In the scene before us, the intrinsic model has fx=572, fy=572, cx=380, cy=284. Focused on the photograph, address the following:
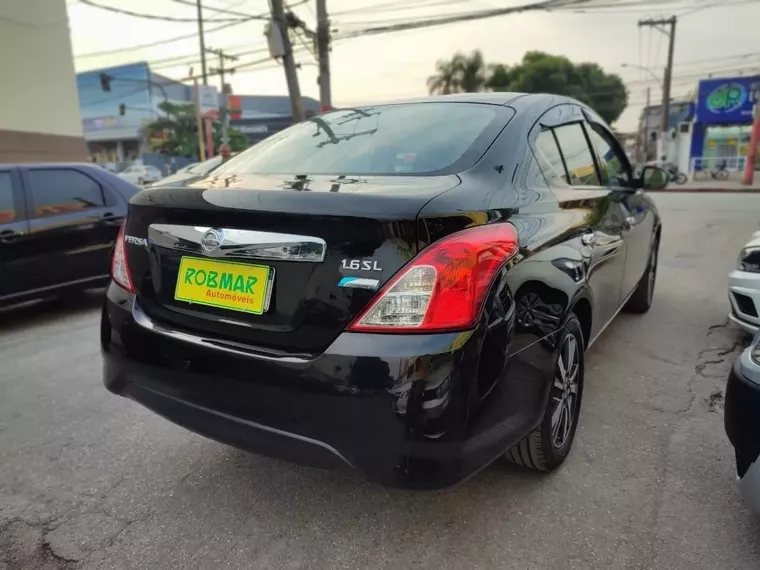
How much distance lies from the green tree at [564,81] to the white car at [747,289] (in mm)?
32736

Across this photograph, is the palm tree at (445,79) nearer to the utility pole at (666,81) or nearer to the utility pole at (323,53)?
the utility pole at (666,81)

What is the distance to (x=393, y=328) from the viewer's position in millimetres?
1627

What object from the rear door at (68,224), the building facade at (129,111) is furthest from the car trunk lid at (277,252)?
the building facade at (129,111)

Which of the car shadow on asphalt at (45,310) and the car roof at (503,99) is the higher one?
the car roof at (503,99)

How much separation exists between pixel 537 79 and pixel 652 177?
35.4 m

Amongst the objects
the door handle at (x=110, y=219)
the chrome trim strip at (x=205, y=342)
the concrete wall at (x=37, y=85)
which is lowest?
the chrome trim strip at (x=205, y=342)

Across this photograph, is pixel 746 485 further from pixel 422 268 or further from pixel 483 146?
pixel 483 146

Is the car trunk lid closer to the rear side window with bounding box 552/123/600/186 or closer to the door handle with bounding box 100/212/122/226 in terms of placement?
the rear side window with bounding box 552/123/600/186

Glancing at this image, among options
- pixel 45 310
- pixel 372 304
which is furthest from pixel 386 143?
pixel 45 310

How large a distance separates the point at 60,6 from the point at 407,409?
46.8 ft

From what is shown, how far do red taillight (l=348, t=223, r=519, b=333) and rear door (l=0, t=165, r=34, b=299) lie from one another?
4.09 m

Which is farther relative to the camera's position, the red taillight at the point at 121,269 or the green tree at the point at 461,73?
the green tree at the point at 461,73

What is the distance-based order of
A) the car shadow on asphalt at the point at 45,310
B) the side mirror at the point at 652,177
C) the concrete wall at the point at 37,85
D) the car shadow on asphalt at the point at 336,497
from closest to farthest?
1. the car shadow on asphalt at the point at 336,497
2. the side mirror at the point at 652,177
3. the car shadow on asphalt at the point at 45,310
4. the concrete wall at the point at 37,85

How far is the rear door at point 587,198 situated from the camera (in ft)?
8.31
